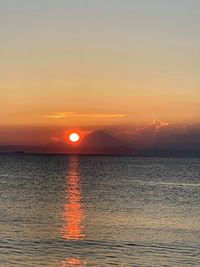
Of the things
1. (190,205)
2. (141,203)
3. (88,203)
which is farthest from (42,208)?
(190,205)

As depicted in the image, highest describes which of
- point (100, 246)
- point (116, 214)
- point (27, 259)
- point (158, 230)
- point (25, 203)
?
point (25, 203)

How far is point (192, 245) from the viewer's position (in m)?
37.5

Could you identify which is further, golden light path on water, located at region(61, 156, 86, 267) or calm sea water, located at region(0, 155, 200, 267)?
calm sea water, located at region(0, 155, 200, 267)

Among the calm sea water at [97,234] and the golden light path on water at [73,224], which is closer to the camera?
the golden light path on water at [73,224]

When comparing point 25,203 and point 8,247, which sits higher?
point 25,203

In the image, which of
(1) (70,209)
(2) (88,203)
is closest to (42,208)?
(1) (70,209)

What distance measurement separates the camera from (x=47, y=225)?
4634cm

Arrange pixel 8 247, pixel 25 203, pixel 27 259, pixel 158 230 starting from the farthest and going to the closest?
pixel 25 203 → pixel 158 230 → pixel 8 247 → pixel 27 259

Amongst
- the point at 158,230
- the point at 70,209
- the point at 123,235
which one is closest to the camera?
the point at 123,235

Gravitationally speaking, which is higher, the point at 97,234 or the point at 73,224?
the point at 73,224

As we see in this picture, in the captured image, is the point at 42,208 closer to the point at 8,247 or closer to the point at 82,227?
the point at 82,227

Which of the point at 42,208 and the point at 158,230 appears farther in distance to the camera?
the point at 42,208

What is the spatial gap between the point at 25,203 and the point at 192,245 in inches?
1287

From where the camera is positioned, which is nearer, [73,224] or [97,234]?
[97,234]
